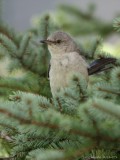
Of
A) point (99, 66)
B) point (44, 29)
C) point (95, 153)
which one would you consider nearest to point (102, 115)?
point (95, 153)

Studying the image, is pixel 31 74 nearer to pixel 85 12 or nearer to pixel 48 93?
pixel 48 93

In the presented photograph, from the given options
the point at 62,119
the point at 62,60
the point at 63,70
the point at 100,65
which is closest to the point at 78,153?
the point at 62,119

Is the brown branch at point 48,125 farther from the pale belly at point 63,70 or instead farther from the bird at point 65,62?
the pale belly at point 63,70

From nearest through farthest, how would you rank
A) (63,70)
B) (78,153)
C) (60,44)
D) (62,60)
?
(78,153) < (63,70) < (62,60) < (60,44)

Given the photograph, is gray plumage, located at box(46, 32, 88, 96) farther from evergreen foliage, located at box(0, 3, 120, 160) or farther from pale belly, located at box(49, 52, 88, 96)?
evergreen foliage, located at box(0, 3, 120, 160)

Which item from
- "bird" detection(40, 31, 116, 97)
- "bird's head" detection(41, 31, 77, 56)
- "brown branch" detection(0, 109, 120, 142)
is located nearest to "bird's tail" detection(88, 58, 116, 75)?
"bird" detection(40, 31, 116, 97)

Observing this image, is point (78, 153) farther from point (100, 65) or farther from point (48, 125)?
point (100, 65)

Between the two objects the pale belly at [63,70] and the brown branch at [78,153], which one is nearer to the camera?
the brown branch at [78,153]

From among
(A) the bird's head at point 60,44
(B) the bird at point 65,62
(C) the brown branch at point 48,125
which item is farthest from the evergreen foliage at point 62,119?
(A) the bird's head at point 60,44
